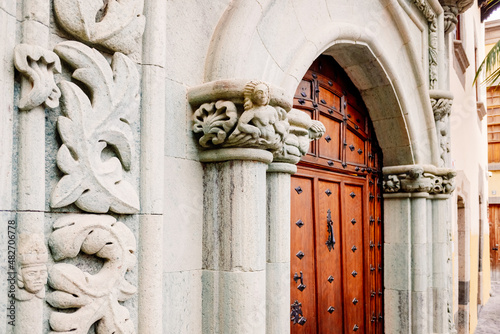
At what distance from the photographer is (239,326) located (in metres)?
1.91

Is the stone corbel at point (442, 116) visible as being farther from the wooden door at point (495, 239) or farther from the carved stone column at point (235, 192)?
the wooden door at point (495, 239)

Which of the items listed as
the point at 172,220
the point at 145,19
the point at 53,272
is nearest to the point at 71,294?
the point at 53,272

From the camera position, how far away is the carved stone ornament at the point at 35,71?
1.26 meters

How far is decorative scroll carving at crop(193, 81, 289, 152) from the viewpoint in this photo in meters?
1.86

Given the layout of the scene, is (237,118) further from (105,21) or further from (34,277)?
(34,277)

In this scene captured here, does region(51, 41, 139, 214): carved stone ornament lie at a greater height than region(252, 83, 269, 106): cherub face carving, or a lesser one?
lesser

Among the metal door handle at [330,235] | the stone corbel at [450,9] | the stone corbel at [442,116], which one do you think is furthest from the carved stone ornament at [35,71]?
the stone corbel at [450,9]

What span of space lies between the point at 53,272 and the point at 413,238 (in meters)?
3.65

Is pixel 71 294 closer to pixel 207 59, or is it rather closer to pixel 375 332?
pixel 207 59

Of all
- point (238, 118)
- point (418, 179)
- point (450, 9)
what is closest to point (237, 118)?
point (238, 118)

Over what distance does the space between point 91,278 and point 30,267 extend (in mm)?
199

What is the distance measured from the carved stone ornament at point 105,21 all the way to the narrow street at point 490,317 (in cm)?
811

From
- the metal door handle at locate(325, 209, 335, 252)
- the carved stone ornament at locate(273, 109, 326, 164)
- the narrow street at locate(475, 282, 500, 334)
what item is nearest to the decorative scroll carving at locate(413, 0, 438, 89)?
the metal door handle at locate(325, 209, 335, 252)

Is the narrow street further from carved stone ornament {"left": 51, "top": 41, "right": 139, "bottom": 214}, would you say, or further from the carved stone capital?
carved stone ornament {"left": 51, "top": 41, "right": 139, "bottom": 214}
